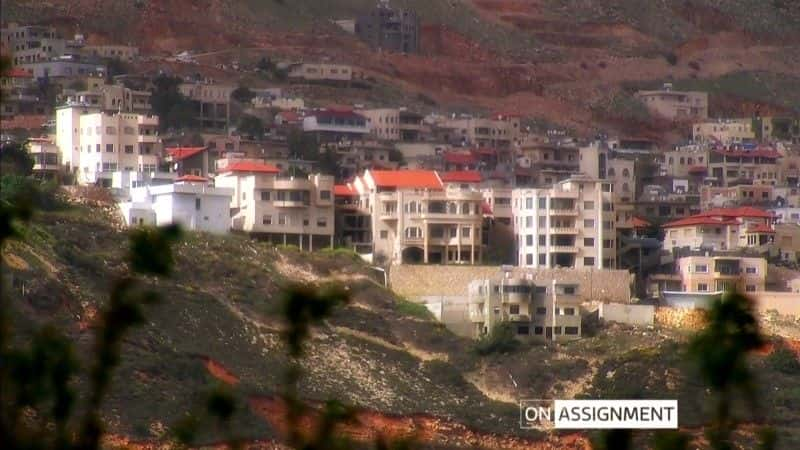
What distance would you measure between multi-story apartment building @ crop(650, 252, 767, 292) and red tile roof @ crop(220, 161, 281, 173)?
1004 centimetres

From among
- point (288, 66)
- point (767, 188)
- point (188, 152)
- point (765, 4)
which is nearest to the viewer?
point (188, 152)

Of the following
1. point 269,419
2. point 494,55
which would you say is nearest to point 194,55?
point 494,55

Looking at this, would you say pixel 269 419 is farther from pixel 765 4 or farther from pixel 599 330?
pixel 765 4

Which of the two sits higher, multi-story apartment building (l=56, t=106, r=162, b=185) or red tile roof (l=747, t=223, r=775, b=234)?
multi-story apartment building (l=56, t=106, r=162, b=185)

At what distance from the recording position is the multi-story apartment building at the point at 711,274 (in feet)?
227

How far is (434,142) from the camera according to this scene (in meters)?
90.1

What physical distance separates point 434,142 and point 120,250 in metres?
26.4

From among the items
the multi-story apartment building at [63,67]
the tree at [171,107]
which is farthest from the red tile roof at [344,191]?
the multi-story apartment building at [63,67]

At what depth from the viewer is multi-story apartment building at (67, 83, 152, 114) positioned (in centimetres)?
8088

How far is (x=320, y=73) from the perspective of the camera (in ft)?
334

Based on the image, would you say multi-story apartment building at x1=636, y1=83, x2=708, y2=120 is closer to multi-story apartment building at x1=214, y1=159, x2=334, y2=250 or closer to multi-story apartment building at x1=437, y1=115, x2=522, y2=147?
multi-story apartment building at x1=437, y1=115, x2=522, y2=147

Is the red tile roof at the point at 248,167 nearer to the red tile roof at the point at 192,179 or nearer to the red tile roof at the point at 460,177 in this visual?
the red tile roof at the point at 192,179

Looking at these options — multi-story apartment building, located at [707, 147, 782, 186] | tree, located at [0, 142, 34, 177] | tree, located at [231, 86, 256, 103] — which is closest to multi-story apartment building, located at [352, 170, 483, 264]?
tree, located at [0, 142, 34, 177]

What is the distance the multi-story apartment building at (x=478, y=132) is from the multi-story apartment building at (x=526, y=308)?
25524 millimetres
